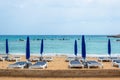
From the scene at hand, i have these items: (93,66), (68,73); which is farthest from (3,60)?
(68,73)

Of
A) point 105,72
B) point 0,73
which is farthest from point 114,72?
point 0,73

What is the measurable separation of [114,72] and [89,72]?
1.04 m

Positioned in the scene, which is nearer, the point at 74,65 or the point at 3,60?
the point at 74,65

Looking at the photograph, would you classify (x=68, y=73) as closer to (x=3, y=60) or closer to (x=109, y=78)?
(x=109, y=78)

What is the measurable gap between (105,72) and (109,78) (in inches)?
12.5

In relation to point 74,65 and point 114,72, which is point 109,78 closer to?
point 114,72

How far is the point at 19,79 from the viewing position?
12.1 m

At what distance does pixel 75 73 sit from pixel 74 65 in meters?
3.01

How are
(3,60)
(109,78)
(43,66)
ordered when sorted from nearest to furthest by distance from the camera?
1. (109,78)
2. (43,66)
3. (3,60)

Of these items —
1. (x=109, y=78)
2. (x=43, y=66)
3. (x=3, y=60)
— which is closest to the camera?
A: (x=109, y=78)

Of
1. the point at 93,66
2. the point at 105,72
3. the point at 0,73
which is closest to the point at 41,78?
the point at 0,73

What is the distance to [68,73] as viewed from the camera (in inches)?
484

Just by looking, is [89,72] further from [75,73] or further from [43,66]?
[43,66]

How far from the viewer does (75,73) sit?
40.3ft
